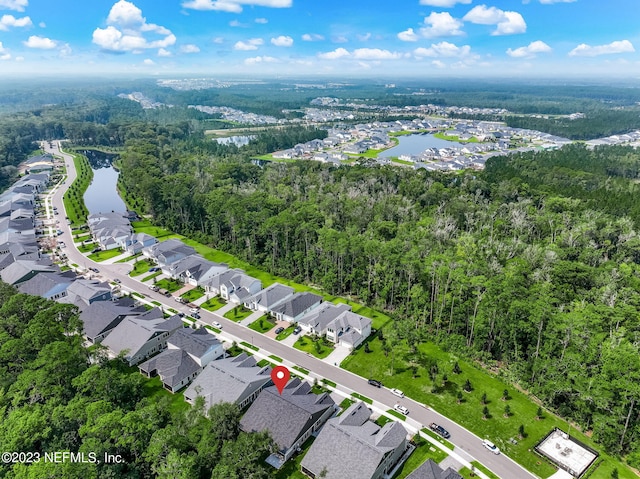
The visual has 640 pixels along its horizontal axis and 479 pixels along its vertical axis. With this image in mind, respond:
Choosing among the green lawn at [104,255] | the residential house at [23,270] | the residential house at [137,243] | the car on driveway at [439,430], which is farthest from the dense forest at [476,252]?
the residential house at [23,270]

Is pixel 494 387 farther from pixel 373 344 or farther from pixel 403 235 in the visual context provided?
pixel 403 235

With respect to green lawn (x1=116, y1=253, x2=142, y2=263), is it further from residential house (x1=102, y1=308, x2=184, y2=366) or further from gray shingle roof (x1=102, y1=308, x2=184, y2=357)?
residential house (x1=102, y1=308, x2=184, y2=366)

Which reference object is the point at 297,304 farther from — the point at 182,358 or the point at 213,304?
the point at 182,358

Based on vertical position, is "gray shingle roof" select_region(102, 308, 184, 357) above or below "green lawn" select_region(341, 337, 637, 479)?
above

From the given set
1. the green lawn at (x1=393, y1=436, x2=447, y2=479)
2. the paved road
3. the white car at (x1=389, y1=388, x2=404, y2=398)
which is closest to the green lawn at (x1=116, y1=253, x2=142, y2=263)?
the paved road

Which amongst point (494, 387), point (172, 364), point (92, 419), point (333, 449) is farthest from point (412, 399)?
point (92, 419)

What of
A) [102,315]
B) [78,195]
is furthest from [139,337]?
[78,195]

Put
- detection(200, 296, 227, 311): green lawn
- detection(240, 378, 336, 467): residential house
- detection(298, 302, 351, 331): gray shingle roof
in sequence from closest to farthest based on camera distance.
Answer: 1. detection(240, 378, 336, 467): residential house
2. detection(298, 302, 351, 331): gray shingle roof
3. detection(200, 296, 227, 311): green lawn
